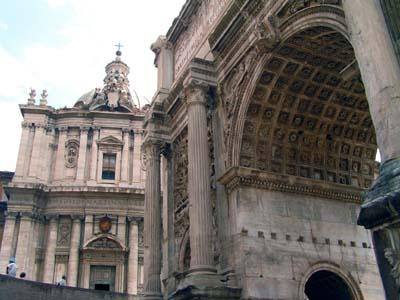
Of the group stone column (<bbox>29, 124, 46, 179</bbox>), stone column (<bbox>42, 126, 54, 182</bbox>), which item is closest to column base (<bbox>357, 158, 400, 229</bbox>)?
stone column (<bbox>29, 124, 46, 179</bbox>)

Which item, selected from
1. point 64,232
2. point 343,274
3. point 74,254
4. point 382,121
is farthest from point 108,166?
point 382,121

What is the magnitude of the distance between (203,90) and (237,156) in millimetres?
2888

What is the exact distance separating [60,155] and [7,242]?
807 cm

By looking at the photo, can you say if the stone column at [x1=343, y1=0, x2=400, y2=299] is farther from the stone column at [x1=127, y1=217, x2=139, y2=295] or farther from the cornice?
the stone column at [x1=127, y1=217, x2=139, y2=295]

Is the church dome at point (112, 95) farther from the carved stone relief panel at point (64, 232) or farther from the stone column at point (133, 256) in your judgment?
the stone column at point (133, 256)

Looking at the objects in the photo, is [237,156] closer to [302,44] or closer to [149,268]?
[302,44]

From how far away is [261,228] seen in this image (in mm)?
15031

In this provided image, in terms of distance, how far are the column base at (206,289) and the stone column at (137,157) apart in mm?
25265

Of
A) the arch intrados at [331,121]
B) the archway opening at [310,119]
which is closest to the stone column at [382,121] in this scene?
the arch intrados at [331,121]

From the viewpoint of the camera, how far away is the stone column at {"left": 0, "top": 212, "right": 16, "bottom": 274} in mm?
34125

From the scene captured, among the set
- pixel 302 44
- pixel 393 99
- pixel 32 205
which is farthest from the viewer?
pixel 32 205

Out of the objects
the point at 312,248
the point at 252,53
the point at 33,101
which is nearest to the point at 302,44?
the point at 252,53

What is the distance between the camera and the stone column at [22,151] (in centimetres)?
3725

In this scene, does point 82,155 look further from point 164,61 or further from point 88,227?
point 164,61
